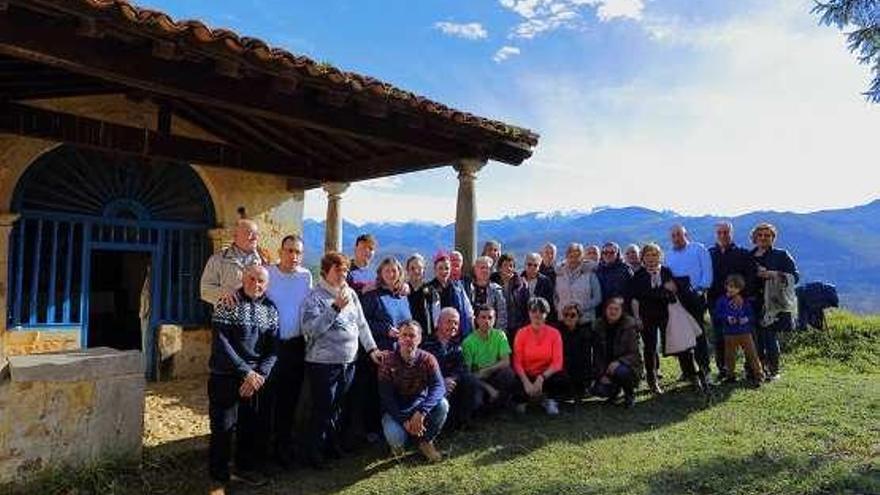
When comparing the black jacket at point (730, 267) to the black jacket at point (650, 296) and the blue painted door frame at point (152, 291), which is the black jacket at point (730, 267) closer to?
the black jacket at point (650, 296)

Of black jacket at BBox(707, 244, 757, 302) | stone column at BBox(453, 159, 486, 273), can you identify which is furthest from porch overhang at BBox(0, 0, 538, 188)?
black jacket at BBox(707, 244, 757, 302)

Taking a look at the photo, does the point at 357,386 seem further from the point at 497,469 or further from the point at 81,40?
the point at 81,40

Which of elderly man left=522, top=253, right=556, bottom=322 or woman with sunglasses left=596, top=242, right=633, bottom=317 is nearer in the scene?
elderly man left=522, top=253, right=556, bottom=322

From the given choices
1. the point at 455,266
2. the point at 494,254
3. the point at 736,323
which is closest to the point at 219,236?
the point at 494,254

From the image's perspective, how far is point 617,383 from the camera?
22.2 ft

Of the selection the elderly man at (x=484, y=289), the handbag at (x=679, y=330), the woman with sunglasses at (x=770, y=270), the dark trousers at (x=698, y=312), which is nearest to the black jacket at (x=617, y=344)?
the handbag at (x=679, y=330)

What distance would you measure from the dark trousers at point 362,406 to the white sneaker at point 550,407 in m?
1.63

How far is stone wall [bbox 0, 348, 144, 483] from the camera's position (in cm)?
454

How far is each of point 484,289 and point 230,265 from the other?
245 cm

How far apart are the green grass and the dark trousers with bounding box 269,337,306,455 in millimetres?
324

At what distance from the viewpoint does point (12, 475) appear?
451 cm

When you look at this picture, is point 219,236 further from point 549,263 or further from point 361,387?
point 549,263

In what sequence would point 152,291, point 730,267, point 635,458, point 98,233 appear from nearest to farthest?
point 635,458 → point 730,267 → point 98,233 → point 152,291

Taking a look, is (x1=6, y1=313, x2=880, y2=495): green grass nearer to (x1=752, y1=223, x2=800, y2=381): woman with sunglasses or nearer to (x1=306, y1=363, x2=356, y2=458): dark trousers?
(x1=306, y1=363, x2=356, y2=458): dark trousers
